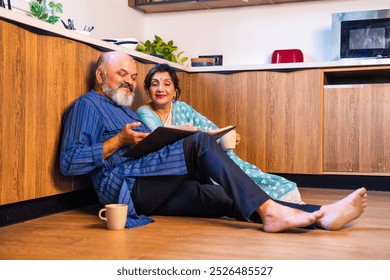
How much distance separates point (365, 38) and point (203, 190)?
204 cm

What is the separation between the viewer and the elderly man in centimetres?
202

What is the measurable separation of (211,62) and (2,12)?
2.26 meters

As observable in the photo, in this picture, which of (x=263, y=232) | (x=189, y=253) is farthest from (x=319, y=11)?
(x=189, y=253)

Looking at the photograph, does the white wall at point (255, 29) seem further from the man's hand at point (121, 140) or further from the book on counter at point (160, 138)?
the man's hand at point (121, 140)

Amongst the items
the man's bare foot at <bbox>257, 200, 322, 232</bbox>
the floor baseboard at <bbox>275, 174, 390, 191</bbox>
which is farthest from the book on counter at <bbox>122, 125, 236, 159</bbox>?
the floor baseboard at <bbox>275, 174, 390, 191</bbox>

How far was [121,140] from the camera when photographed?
7.44ft

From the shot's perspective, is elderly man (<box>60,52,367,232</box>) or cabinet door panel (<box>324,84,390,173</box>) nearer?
elderly man (<box>60,52,367,232</box>)

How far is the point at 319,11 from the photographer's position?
4266 millimetres

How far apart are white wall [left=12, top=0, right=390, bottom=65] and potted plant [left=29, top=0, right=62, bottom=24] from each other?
0.70 metres

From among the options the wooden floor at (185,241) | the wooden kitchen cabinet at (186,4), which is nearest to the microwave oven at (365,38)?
the wooden kitchen cabinet at (186,4)

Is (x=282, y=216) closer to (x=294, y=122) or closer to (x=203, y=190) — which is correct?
(x=203, y=190)

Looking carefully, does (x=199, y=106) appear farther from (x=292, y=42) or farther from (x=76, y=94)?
(x=76, y=94)

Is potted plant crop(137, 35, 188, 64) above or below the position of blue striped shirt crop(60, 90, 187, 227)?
above

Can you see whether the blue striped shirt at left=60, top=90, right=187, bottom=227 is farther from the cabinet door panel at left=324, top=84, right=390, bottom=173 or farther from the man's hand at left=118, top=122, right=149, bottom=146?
the cabinet door panel at left=324, top=84, right=390, bottom=173
